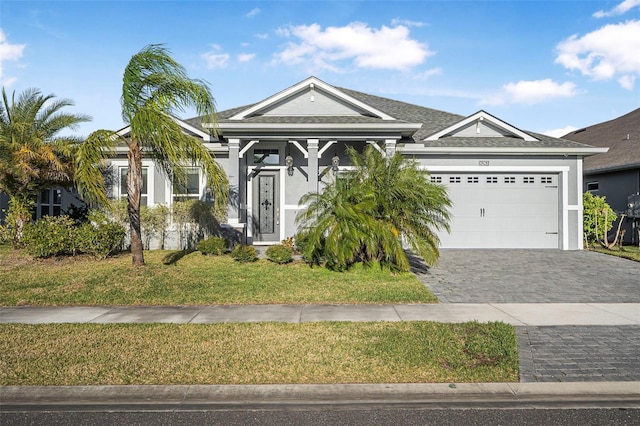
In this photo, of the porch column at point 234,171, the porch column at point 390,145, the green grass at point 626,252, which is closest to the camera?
the green grass at point 626,252

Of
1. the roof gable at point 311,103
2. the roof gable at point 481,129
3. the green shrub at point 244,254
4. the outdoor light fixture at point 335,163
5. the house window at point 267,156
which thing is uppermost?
the roof gable at point 311,103

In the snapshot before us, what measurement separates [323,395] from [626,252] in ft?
46.8

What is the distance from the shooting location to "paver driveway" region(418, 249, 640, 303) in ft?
27.5

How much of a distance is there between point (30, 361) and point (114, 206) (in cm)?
941

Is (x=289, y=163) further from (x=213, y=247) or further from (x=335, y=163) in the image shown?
(x=213, y=247)

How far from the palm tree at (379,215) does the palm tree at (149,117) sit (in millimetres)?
3660

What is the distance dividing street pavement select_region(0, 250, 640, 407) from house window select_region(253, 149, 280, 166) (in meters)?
6.65

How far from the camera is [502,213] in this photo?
1483cm

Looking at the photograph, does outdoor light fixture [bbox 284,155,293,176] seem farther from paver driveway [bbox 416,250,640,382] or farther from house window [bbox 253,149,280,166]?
paver driveway [bbox 416,250,640,382]

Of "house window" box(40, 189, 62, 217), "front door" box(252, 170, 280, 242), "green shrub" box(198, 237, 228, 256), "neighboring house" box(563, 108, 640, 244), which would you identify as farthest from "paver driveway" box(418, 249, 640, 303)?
"house window" box(40, 189, 62, 217)

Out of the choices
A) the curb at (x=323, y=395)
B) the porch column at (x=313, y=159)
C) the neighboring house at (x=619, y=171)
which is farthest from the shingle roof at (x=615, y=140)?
the curb at (x=323, y=395)

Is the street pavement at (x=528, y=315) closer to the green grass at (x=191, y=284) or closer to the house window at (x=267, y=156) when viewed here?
the green grass at (x=191, y=284)

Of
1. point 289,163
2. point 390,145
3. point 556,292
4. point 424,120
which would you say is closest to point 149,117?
point 289,163

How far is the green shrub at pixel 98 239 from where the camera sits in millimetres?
11539
